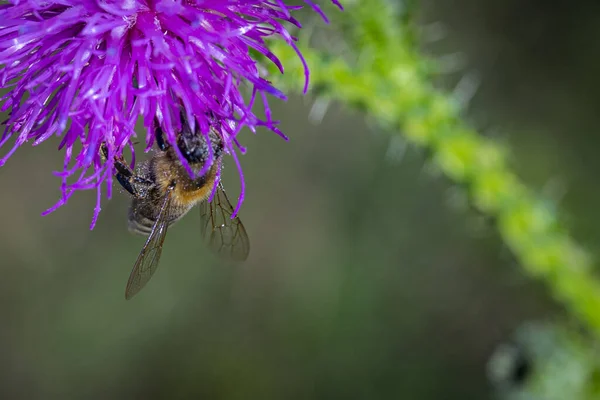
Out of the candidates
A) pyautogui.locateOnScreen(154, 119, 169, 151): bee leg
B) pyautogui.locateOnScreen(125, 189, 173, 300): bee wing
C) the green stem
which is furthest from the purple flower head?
the green stem

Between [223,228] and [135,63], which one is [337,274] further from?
[135,63]

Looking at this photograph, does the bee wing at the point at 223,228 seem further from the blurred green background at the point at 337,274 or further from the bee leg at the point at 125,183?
the blurred green background at the point at 337,274

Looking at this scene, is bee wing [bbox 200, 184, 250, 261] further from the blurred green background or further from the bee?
the blurred green background

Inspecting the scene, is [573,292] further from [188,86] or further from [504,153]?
[188,86]

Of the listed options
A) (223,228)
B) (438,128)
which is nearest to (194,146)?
(223,228)

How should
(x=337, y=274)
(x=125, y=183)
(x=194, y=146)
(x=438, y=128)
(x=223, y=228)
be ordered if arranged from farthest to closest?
(x=337, y=274) → (x=438, y=128) → (x=223, y=228) → (x=125, y=183) → (x=194, y=146)

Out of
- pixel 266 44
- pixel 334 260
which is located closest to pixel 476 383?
pixel 334 260

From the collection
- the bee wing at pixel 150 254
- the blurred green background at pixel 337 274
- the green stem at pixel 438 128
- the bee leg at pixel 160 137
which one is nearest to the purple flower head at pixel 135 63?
the bee leg at pixel 160 137
